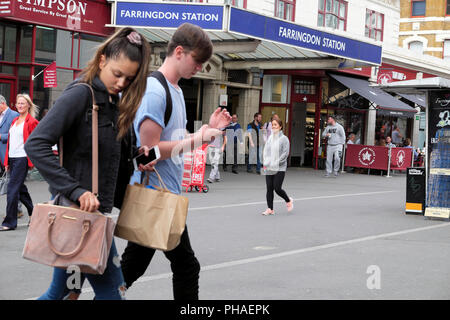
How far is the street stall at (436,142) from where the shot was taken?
1063cm

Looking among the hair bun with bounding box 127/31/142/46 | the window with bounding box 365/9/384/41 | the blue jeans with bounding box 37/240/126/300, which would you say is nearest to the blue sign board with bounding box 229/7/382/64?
the window with bounding box 365/9/384/41

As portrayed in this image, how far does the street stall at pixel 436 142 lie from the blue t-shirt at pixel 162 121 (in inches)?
309

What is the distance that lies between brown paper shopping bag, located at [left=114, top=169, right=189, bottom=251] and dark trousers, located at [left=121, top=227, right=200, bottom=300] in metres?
0.43

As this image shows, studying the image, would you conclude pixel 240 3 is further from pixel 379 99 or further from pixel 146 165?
pixel 146 165

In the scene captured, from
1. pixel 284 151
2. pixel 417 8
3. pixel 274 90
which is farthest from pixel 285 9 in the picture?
pixel 417 8

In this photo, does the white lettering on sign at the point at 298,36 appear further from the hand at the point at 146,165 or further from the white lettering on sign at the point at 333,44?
the hand at the point at 146,165

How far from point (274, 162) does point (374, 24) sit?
1869cm

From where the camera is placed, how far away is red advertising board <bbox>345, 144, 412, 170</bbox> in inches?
814

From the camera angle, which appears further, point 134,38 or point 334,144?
point 334,144

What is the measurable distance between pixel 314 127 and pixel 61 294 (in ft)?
68.9

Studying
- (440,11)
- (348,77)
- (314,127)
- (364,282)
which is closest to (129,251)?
(364,282)

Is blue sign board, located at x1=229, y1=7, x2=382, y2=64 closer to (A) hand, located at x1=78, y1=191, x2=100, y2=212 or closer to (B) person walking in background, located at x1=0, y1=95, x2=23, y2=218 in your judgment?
(B) person walking in background, located at x1=0, y1=95, x2=23, y2=218

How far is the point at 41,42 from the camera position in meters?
15.2

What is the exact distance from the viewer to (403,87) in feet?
36.4
